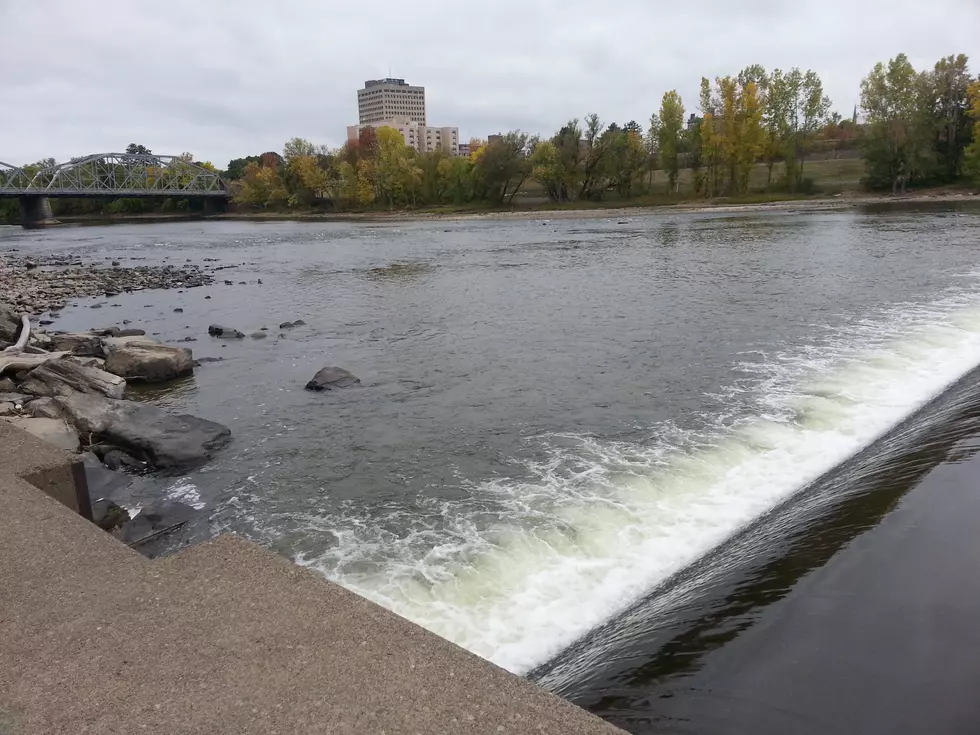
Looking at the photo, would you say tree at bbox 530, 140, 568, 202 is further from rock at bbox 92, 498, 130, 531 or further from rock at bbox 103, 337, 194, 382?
rock at bbox 92, 498, 130, 531

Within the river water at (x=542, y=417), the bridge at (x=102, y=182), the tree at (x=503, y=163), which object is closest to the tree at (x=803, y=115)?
the tree at (x=503, y=163)

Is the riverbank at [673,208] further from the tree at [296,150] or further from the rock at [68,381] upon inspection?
the rock at [68,381]

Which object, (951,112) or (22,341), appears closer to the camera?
(22,341)

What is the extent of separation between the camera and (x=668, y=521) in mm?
7441

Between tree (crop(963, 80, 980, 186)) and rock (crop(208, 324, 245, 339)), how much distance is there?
84082mm

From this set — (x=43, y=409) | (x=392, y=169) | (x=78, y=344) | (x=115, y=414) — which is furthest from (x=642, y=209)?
(x=43, y=409)

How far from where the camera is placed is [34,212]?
122 meters

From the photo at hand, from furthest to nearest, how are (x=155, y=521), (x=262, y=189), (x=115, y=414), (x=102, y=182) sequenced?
(x=102, y=182), (x=262, y=189), (x=115, y=414), (x=155, y=521)

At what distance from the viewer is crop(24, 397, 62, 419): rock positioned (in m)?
10.5

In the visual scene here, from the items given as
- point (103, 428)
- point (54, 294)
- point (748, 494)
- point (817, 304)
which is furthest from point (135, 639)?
point (54, 294)

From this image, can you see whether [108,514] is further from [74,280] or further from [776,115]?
[776,115]

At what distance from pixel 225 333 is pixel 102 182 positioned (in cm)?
15274

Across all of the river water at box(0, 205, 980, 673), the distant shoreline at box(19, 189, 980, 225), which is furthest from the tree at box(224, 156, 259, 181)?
the river water at box(0, 205, 980, 673)

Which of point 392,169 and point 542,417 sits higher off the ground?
point 392,169
